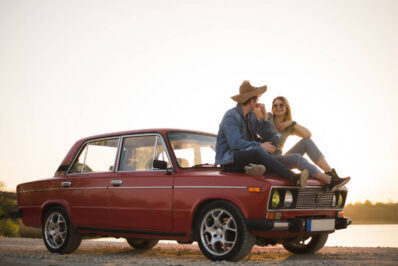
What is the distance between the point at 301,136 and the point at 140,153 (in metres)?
2.39

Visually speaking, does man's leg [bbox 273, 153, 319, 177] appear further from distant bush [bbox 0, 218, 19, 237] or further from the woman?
distant bush [bbox 0, 218, 19, 237]

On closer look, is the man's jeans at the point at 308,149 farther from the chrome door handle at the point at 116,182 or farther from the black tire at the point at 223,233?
the chrome door handle at the point at 116,182

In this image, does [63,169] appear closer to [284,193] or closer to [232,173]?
[232,173]

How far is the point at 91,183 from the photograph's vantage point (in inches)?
302

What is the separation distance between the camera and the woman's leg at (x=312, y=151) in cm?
666

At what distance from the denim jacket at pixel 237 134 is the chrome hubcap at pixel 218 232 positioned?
0.71m

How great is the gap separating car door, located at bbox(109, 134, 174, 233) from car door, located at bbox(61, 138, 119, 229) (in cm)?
21

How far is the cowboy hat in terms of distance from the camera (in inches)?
262

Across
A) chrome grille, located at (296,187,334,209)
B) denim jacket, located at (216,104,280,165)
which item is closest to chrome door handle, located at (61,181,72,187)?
denim jacket, located at (216,104,280,165)

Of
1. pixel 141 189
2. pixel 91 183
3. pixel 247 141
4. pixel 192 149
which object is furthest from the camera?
pixel 91 183

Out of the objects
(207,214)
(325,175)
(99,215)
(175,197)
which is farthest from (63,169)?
(325,175)

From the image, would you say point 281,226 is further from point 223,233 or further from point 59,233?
point 59,233

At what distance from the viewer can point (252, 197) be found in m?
5.70

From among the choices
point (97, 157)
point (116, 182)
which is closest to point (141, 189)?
point (116, 182)
